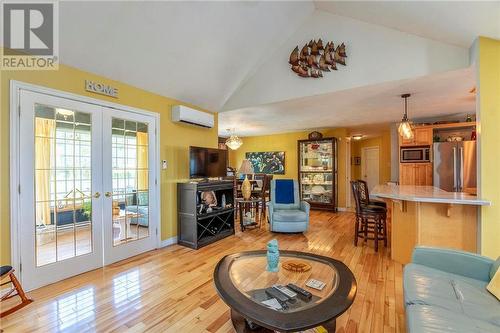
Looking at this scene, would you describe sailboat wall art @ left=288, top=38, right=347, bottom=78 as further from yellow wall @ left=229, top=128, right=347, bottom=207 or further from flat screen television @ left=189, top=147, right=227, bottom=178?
yellow wall @ left=229, top=128, right=347, bottom=207

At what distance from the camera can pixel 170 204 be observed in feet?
12.7

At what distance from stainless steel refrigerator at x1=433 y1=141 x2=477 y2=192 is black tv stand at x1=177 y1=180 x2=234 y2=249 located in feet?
14.1

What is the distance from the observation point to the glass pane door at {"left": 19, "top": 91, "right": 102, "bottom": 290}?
7.83 ft

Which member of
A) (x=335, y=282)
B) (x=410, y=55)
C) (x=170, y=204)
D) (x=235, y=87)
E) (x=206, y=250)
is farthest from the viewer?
(x=235, y=87)

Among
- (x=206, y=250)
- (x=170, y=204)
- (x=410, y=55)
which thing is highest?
(x=410, y=55)

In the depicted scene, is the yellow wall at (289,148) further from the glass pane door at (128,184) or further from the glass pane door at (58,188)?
the glass pane door at (58,188)

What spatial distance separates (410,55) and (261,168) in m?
5.52

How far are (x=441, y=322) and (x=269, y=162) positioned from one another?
6.62 metres

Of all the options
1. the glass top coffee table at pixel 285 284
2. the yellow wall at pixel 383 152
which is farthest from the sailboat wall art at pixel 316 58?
the yellow wall at pixel 383 152

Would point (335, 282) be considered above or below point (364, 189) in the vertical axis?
below

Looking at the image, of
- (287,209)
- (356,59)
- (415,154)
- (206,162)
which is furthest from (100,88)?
(415,154)

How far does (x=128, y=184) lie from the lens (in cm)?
332

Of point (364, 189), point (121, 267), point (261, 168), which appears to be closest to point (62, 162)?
point (121, 267)

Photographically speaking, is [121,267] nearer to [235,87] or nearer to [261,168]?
[235,87]
